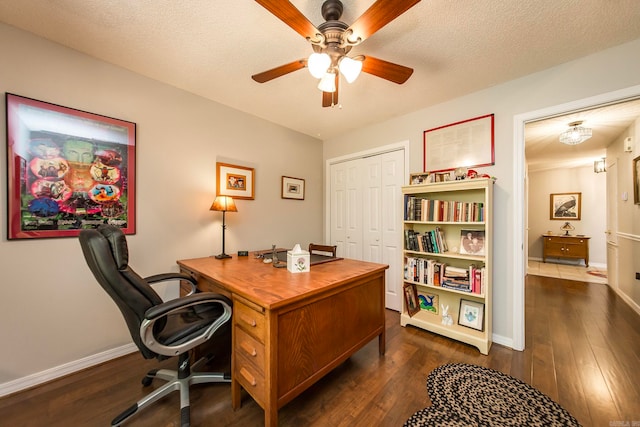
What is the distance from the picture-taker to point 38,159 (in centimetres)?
165

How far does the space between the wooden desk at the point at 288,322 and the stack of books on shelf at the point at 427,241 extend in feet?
2.93

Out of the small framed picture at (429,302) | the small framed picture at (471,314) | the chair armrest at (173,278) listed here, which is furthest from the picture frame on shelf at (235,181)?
the small framed picture at (471,314)

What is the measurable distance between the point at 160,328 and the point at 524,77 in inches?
133

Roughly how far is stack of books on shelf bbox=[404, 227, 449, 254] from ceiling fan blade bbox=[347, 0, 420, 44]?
190cm

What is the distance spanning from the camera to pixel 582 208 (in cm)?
561

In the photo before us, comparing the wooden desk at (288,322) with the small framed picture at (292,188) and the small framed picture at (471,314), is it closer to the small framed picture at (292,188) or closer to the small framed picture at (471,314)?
the small framed picture at (471,314)

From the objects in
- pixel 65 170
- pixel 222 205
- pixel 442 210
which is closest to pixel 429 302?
pixel 442 210

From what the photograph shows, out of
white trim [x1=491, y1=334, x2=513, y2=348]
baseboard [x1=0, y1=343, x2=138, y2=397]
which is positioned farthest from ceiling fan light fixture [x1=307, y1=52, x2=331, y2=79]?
white trim [x1=491, y1=334, x2=513, y2=348]

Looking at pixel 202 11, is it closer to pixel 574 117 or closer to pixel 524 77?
pixel 524 77

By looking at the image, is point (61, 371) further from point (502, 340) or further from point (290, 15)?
point (502, 340)

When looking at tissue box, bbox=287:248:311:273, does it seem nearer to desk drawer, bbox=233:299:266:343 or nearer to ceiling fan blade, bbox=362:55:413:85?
desk drawer, bbox=233:299:266:343

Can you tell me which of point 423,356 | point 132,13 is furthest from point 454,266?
point 132,13

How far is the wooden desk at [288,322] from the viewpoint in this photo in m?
1.18

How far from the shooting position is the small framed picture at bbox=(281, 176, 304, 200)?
324cm
